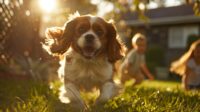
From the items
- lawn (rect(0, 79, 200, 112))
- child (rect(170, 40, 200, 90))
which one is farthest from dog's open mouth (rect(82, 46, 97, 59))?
child (rect(170, 40, 200, 90))

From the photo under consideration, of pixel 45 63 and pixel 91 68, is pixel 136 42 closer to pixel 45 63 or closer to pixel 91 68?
pixel 45 63

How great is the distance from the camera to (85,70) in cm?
575

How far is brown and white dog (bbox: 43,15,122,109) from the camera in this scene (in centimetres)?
545

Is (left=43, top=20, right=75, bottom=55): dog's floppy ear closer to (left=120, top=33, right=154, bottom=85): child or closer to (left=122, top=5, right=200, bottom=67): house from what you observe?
(left=120, top=33, right=154, bottom=85): child

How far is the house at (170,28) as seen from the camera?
30.0m

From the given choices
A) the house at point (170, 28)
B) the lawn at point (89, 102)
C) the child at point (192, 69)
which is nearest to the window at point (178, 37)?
the house at point (170, 28)

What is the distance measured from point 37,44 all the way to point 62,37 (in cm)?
396

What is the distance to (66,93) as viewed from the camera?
5512 mm

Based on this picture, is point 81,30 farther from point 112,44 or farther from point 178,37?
point 178,37

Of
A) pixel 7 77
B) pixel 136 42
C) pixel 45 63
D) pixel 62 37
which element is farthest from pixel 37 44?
pixel 62 37

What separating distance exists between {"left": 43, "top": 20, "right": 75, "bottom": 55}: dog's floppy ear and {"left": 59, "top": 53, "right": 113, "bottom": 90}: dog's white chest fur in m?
0.14

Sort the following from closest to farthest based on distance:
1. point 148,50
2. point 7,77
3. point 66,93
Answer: point 66,93, point 7,77, point 148,50

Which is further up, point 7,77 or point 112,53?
point 7,77

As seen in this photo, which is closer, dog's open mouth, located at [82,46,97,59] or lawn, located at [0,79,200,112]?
lawn, located at [0,79,200,112]
